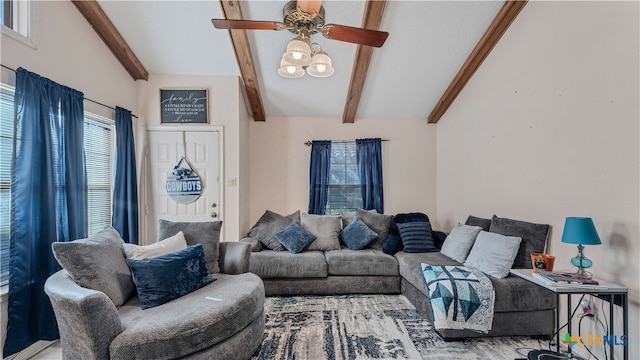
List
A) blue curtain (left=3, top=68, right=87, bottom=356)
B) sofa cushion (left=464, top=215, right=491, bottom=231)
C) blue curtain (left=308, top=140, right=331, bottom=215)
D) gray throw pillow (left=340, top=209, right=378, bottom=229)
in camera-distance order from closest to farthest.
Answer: blue curtain (left=3, top=68, right=87, bottom=356) < sofa cushion (left=464, top=215, right=491, bottom=231) < gray throw pillow (left=340, top=209, right=378, bottom=229) < blue curtain (left=308, top=140, right=331, bottom=215)

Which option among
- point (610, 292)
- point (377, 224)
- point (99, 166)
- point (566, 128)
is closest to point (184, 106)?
point (99, 166)

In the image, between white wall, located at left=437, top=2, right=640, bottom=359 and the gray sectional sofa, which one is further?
the gray sectional sofa

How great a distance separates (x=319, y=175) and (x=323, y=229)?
99cm

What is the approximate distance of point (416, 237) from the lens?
351 centimetres

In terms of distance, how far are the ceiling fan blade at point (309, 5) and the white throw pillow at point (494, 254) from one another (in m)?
A: 2.52

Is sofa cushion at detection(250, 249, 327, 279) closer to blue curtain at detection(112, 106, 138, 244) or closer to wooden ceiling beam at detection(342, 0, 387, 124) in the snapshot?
blue curtain at detection(112, 106, 138, 244)

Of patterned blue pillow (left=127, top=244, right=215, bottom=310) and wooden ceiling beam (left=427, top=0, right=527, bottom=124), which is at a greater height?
wooden ceiling beam (left=427, top=0, right=527, bottom=124)

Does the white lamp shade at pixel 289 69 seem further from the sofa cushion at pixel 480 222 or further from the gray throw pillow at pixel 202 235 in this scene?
the sofa cushion at pixel 480 222

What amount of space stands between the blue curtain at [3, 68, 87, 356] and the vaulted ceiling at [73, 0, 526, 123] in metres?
1.03

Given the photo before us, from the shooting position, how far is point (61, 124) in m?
2.46

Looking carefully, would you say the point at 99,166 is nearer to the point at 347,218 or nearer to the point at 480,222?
the point at 347,218

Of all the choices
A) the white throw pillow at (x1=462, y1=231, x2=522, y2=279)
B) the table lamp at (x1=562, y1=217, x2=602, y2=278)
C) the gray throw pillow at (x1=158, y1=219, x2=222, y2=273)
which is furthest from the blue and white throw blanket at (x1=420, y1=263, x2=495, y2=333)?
the gray throw pillow at (x1=158, y1=219, x2=222, y2=273)

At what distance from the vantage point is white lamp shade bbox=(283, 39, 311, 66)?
196cm

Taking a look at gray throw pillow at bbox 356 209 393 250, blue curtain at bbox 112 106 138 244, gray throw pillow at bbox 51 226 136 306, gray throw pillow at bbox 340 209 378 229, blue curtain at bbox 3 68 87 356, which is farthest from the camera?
gray throw pillow at bbox 340 209 378 229
